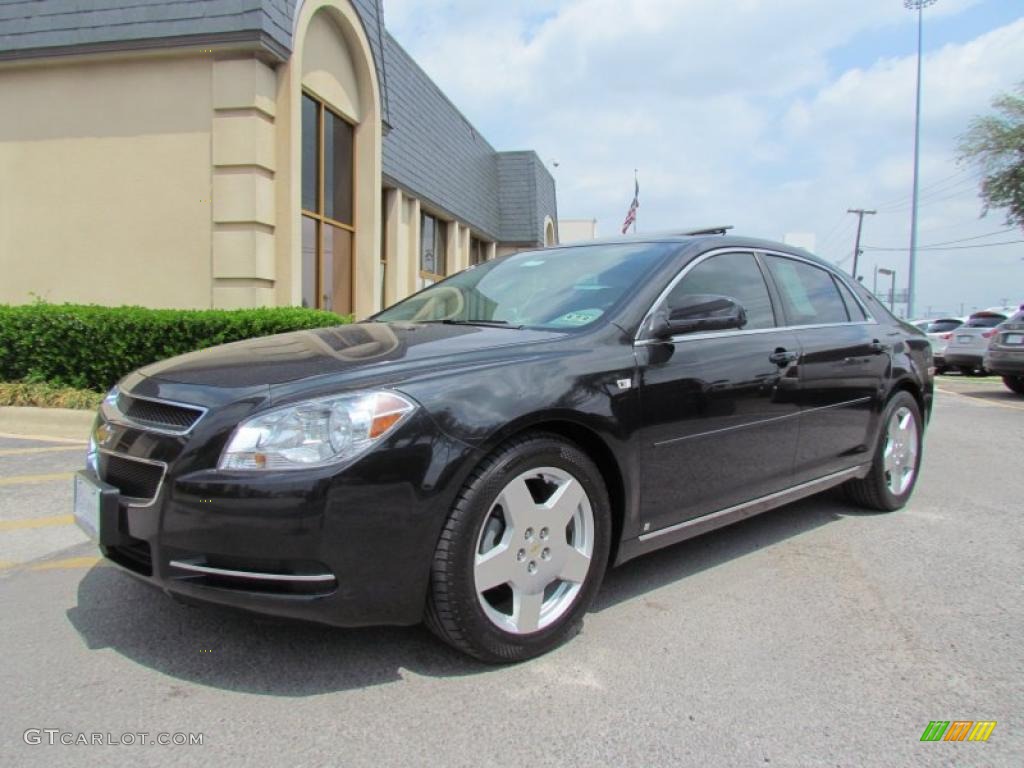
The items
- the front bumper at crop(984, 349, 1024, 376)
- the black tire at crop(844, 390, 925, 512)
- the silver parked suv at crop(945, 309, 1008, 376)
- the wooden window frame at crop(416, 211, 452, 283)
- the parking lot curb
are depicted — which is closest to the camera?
the black tire at crop(844, 390, 925, 512)

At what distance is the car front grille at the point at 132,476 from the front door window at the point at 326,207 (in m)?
8.21

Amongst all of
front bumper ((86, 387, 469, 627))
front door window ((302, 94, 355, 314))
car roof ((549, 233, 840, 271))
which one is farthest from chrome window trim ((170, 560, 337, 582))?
front door window ((302, 94, 355, 314))

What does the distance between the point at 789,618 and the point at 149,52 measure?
9.15 metres

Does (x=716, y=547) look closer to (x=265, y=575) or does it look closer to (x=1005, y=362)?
(x=265, y=575)

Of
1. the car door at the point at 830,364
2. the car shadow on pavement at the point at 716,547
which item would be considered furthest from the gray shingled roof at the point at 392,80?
the car shadow on pavement at the point at 716,547

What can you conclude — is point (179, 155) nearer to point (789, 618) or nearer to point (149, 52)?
point (149, 52)

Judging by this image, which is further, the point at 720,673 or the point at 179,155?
the point at 179,155

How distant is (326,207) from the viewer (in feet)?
36.7

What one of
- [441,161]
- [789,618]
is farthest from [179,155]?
[441,161]

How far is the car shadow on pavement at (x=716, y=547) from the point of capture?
347 centimetres

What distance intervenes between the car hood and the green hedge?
4818 millimetres

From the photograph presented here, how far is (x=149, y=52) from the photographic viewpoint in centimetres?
873

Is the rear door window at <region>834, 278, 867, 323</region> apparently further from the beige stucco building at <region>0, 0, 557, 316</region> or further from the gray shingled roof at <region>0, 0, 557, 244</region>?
the gray shingled roof at <region>0, 0, 557, 244</region>

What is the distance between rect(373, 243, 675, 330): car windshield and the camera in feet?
10.8
